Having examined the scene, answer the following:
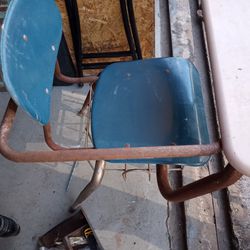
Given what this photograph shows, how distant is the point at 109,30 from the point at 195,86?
668 millimetres

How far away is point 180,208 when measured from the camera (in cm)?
147

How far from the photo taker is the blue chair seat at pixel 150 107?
1.05 metres

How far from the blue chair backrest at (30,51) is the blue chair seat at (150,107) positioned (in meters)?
0.23

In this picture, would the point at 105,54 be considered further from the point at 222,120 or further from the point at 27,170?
the point at 222,120

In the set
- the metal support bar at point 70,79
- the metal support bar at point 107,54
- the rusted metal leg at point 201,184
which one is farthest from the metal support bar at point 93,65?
the rusted metal leg at point 201,184

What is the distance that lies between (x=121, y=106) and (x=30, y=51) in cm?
38

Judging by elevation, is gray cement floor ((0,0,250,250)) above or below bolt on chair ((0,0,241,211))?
below

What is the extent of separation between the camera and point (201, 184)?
904 mm

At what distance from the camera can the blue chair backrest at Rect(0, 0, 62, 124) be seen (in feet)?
2.56

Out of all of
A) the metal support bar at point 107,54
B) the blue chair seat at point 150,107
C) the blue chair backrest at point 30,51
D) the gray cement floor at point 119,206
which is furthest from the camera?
the metal support bar at point 107,54

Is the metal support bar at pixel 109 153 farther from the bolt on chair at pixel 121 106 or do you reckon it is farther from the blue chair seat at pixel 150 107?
the blue chair seat at pixel 150 107

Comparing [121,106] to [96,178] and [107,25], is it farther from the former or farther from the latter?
[107,25]

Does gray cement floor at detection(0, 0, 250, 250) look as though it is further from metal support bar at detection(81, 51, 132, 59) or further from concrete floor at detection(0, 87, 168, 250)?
metal support bar at detection(81, 51, 132, 59)

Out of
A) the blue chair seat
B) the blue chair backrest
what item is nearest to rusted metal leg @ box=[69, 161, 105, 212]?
the blue chair seat
